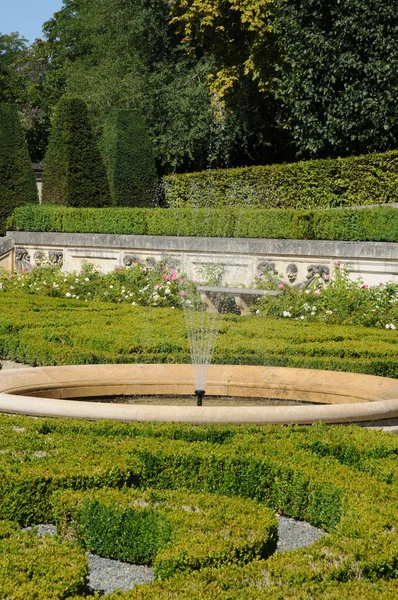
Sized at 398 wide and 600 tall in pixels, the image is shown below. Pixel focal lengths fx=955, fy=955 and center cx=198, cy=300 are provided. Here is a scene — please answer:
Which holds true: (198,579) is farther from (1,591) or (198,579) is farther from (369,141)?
(369,141)

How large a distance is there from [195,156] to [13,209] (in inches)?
341

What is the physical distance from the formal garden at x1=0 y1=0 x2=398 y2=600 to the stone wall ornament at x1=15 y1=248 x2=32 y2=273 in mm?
41

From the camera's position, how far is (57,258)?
18.4 m

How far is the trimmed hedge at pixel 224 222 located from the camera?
13.9m

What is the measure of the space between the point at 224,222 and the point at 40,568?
1258 centimetres

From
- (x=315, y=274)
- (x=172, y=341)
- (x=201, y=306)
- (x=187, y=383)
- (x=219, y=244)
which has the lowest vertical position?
(x=187, y=383)

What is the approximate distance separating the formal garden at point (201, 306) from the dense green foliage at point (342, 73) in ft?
0.17

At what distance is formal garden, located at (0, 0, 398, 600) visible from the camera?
388cm

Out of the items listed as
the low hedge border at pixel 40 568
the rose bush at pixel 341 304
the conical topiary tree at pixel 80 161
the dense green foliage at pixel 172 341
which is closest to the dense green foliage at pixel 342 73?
the conical topiary tree at pixel 80 161

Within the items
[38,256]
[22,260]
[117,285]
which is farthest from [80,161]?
[117,285]

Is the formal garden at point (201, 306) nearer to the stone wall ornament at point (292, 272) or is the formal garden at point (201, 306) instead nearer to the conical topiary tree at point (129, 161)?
the conical topiary tree at point (129, 161)

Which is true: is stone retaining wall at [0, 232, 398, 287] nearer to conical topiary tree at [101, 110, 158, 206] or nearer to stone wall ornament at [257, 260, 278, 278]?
stone wall ornament at [257, 260, 278, 278]

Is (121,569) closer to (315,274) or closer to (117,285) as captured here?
(315,274)

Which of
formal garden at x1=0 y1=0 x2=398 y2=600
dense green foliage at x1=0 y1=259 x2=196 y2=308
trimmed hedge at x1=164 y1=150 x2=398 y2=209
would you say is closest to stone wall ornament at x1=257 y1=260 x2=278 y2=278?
formal garden at x1=0 y1=0 x2=398 y2=600
